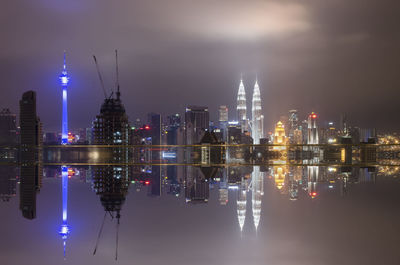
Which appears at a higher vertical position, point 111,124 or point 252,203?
point 111,124

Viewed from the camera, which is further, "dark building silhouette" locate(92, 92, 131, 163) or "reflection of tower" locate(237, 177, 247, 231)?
"dark building silhouette" locate(92, 92, 131, 163)

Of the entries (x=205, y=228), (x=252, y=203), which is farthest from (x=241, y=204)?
(x=205, y=228)

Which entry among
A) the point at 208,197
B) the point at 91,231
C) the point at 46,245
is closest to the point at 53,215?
the point at 91,231

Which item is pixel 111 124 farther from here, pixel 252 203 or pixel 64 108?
pixel 252 203

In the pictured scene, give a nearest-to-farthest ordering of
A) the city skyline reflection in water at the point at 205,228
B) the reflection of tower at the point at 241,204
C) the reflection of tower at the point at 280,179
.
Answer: the city skyline reflection in water at the point at 205,228 < the reflection of tower at the point at 241,204 < the reflection of tower at the point at 280,179

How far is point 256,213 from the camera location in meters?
8.12

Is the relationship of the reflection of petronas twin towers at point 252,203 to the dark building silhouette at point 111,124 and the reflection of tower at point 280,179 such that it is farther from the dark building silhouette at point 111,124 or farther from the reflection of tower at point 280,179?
the dark building silhouette at point 111,124

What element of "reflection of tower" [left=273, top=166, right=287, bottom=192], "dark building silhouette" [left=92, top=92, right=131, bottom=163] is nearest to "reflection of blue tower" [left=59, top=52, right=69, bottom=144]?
"dark building silhouette" [left=92, top=92, right=131, bottom=163]

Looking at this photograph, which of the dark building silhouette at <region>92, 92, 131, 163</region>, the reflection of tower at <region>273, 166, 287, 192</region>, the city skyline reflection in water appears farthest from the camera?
the dark building silhouette at <region>92, 92, 131, 163</region>

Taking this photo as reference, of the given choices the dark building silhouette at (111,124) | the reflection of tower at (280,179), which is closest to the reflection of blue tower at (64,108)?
the dark building silhouette at (111,124)

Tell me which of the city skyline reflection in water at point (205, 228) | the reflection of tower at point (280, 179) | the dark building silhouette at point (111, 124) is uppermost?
the dark building silhouette at point (111, 124)

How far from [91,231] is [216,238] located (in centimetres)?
192

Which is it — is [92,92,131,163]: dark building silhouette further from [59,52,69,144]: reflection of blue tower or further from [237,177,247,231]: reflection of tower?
[237,177,247,231]: reflection of tower

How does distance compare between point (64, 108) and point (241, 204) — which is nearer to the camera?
point (241, 204)
